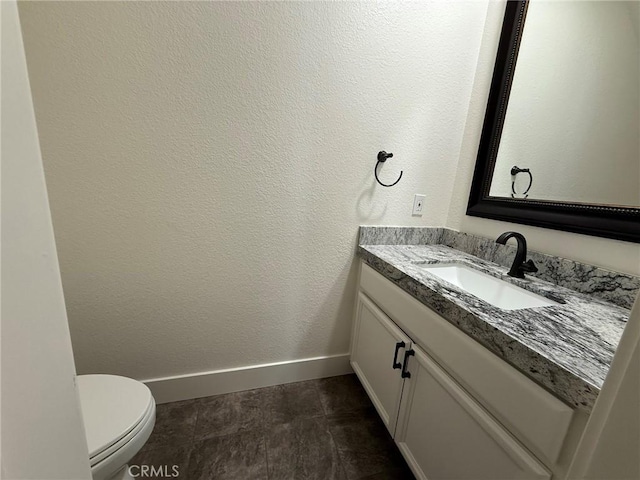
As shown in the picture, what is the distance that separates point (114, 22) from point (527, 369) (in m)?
1.56

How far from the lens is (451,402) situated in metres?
0.76

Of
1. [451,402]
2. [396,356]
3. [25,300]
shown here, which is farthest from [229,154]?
[451,402]

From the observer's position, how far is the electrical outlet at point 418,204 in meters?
1.39

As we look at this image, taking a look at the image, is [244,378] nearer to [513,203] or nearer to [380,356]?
[380,356]

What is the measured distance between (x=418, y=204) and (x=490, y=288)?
1.78 ft

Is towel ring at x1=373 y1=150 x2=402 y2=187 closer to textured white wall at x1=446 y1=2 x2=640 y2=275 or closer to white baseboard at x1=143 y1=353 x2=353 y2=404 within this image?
textured white wall at x1=446 y1=2 x2=640 y2=275

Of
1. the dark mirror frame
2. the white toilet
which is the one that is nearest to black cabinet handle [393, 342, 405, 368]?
the dark mirror frame

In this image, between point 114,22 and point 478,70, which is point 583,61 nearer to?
point 478,70

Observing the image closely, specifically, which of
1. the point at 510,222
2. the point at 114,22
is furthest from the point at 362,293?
the point at 114,22

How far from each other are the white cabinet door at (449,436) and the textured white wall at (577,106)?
80 cm

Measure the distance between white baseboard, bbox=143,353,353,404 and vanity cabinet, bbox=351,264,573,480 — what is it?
332 millimetres

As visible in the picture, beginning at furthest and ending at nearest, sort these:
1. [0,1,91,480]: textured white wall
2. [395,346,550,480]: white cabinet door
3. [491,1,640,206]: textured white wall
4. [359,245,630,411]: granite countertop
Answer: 1. [491,1,640,206]: textured white wall
2. [395,346,550,480]: white cabinet door
3. [359,245,630,411]: granite countertop
4. [0,1,91,480]: textured white wall

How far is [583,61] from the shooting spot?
36.9 inches

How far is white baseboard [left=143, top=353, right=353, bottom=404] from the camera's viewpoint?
1267 mm
